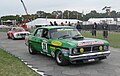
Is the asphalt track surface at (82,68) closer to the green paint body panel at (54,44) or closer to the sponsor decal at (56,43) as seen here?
the green paint body panel at (54,44)

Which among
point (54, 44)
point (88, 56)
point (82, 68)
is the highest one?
point (54, 44)

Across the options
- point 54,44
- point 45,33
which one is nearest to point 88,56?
point 54,44

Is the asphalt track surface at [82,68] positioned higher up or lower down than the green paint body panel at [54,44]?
lower down

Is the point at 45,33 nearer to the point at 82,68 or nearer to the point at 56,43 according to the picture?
the point at 56,43

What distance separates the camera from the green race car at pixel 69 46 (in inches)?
316

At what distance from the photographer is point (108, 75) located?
700cm

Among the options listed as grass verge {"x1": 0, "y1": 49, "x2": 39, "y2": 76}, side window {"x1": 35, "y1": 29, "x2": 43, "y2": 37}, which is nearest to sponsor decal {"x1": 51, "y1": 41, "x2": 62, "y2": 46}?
grass verge {"x1": 0, "y1": 49, "x2": 39, "y2": 76}

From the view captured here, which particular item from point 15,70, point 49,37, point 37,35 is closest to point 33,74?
point 15,70

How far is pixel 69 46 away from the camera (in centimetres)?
802

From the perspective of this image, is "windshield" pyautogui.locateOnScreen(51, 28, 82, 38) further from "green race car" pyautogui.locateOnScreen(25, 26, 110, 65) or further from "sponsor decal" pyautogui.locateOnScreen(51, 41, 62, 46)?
"sponsor decal" pyautogui.locateOnScreen(51, 41, 62, 46)

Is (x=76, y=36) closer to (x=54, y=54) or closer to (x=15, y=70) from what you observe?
(x=54, y=54)

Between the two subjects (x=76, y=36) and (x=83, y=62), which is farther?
(x=76, y=36)

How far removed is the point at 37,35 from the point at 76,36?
2.21m

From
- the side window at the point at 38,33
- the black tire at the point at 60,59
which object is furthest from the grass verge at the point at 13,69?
the side window at the point at 38,33
